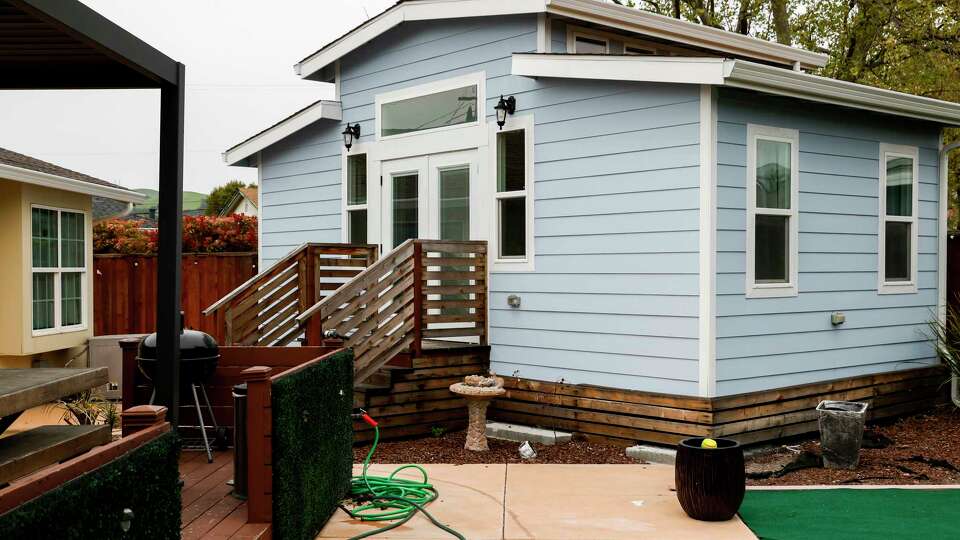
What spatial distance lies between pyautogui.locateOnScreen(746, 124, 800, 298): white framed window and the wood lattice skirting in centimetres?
90

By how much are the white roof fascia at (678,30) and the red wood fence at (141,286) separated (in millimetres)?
6752

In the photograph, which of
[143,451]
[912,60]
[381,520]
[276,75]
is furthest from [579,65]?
[276,75]

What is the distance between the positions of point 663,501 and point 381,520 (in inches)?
72.5

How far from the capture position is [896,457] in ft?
25.2

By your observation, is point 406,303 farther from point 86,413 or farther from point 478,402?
point 86,413

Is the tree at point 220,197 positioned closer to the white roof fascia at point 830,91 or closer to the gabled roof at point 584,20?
the gabled roof at point 584,20

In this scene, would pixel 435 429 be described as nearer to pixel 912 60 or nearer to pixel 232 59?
pixel 912 60

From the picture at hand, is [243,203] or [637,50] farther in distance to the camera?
[243,203]

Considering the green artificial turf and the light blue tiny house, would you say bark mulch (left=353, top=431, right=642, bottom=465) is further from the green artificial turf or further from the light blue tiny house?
the green artificial turf

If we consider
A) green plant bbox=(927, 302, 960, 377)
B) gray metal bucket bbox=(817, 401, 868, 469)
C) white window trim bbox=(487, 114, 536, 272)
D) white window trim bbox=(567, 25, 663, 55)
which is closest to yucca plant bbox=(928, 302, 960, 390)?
green plant bbox=(927, 302, 960, 377)

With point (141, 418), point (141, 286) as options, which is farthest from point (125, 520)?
point (141, 286)

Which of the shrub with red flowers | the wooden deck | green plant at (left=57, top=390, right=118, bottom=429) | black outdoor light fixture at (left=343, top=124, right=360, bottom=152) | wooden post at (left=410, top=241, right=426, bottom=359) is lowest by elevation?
green plant at (left=57, top=390, right=118, bottom=429)

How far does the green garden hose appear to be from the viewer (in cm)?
570

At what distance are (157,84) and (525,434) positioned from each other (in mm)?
4757
